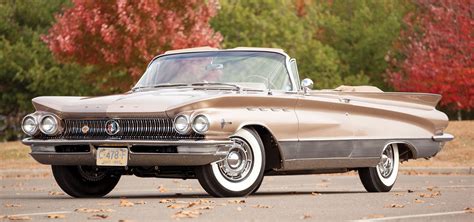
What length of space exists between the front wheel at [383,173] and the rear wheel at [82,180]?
2.99 metres

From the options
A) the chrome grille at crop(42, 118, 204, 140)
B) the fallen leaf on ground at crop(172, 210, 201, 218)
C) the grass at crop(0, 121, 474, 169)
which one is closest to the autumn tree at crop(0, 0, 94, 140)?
the grass at crop(0, 121, 474, 169)

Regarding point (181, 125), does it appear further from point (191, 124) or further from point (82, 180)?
point (82, 180)

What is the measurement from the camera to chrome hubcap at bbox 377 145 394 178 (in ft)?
47.3

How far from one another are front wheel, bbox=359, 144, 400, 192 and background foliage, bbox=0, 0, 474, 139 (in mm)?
15659

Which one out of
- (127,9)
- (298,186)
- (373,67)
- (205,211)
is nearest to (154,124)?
(205,211)

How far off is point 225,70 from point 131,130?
67.9 inches

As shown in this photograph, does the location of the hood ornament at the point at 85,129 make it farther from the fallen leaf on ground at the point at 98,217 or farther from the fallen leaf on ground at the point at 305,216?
the fallen leaf on ground at the point at 305,216

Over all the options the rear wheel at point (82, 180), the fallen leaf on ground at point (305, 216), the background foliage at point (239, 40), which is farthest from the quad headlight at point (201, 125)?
the background foliage at point (239, 40)

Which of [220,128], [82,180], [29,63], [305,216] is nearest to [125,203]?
[220,128]

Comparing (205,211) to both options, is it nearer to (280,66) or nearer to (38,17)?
(280,66)

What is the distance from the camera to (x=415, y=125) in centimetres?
1482

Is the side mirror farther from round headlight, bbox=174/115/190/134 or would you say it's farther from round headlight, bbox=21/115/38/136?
round headlight, bbox=21/115/38/136

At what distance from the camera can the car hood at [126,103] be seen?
38.9 feet

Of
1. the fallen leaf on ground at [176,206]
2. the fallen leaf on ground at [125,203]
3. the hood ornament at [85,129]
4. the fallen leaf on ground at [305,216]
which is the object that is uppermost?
the hood ornament at [85,129]
